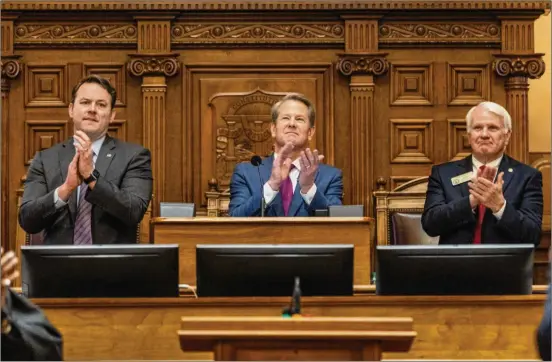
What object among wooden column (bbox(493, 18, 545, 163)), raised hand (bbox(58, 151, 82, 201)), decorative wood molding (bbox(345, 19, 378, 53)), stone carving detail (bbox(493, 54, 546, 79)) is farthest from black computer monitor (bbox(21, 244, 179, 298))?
stone carving detail (bbox(493, 54, 546, 79))

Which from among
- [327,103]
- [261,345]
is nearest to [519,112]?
[327,103]

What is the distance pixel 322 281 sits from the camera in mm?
3822

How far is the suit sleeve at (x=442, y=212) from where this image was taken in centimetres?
480

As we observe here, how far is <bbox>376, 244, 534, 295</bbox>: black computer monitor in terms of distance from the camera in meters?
3.83

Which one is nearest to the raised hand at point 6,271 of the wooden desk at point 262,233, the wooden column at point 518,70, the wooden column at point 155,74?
the wooden desk at point 262,233

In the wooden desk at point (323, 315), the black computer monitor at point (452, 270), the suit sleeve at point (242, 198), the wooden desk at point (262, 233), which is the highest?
the suit sleeve at point (242, 198)

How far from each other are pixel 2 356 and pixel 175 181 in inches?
184

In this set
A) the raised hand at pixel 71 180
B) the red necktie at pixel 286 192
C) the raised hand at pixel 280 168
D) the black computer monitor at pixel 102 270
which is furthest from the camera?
the red necktie at pixel 286 192

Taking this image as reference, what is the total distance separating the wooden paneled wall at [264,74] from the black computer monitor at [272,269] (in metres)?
3.81

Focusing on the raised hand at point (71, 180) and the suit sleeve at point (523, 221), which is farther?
the suit sleeve at point (523, 221)

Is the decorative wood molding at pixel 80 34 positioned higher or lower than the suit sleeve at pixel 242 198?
higher

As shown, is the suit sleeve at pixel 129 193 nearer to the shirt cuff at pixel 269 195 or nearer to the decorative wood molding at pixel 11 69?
the shirt cuff at pixel 269 195

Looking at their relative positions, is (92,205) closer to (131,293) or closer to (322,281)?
(131,293)

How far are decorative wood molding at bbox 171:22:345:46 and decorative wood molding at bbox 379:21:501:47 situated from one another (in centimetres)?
32
